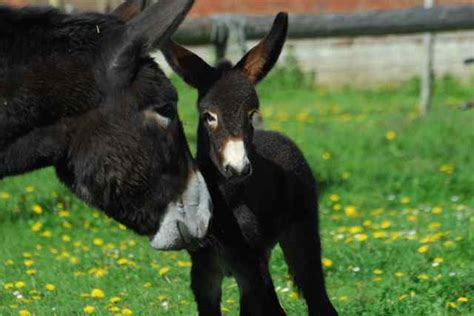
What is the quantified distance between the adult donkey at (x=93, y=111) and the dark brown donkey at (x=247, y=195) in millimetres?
1256

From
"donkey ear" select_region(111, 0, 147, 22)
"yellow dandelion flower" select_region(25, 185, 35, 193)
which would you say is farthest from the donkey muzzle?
"yellow dandelion flower" select_region(25, 185, 35, 193)

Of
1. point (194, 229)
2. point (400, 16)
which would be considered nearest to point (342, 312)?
point (194, 229)

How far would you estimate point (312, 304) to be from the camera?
6.90 m

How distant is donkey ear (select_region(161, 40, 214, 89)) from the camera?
6.73 metres

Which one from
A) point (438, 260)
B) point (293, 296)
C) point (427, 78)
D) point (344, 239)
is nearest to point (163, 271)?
point (293, 296)

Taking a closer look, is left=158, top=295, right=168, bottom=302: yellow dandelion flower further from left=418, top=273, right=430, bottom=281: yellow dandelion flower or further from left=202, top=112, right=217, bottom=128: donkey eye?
left=418, top=273, right=430, bottom=281: yellow dandelion flower

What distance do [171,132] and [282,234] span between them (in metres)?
2.22

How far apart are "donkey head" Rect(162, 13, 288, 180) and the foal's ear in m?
1.50

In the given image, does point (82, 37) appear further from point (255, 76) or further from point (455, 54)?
point (455, 54)

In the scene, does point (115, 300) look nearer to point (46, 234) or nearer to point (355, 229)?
point (46, 234)

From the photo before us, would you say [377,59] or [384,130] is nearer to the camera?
[384,130]

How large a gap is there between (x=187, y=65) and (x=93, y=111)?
1.89m

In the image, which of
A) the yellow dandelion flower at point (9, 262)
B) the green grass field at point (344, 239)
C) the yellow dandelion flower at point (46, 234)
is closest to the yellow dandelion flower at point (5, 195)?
the green grass field at point (344, 239)

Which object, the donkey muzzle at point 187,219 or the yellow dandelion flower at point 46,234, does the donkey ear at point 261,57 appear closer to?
the donkey muzzle at point 187,219
